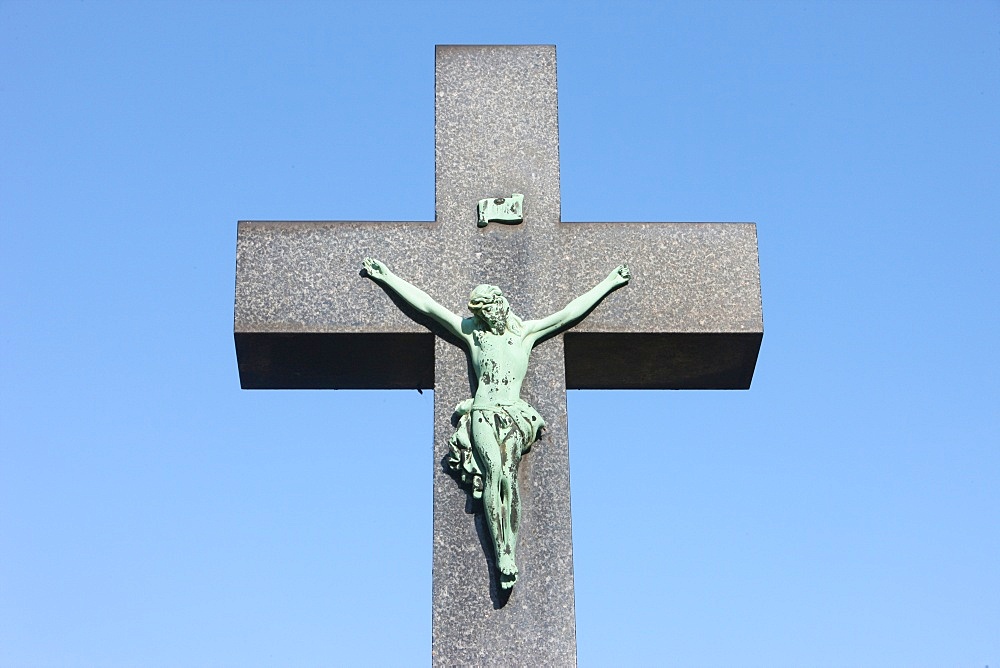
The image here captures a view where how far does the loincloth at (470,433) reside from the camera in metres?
7.32

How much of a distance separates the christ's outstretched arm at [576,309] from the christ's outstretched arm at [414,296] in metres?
0.34

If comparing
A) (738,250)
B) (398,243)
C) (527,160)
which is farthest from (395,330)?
(738,250)

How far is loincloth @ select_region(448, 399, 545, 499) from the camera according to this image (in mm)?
7324

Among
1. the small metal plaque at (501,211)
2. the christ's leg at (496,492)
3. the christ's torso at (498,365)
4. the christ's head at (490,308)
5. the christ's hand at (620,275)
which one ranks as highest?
the small metal plaque at (501,211)

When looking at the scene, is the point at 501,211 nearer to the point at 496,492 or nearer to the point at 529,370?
the point at 529,370

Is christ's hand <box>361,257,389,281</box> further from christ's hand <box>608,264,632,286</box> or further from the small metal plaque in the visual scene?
christ's hand <box>608,264,632,286</box>

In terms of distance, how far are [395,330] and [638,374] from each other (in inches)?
51.1

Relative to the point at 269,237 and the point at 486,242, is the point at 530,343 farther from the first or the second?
the point at 269,237

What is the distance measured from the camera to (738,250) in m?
8.02

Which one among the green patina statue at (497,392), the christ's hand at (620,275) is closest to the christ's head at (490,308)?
the green patina statue at (497,392)

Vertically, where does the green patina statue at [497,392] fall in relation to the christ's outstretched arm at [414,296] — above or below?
below

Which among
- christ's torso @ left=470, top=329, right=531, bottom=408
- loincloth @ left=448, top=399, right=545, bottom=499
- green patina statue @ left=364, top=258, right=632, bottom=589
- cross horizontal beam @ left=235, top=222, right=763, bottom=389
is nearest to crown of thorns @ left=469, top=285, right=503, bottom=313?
green patina statue @ left=364, top=258, right=632, bottom=589

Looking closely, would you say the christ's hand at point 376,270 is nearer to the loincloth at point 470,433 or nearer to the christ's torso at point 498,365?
the christ's torso at point 498,365

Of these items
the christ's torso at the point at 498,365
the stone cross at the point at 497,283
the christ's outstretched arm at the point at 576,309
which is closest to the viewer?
the christ's torso at the point at 498,365
